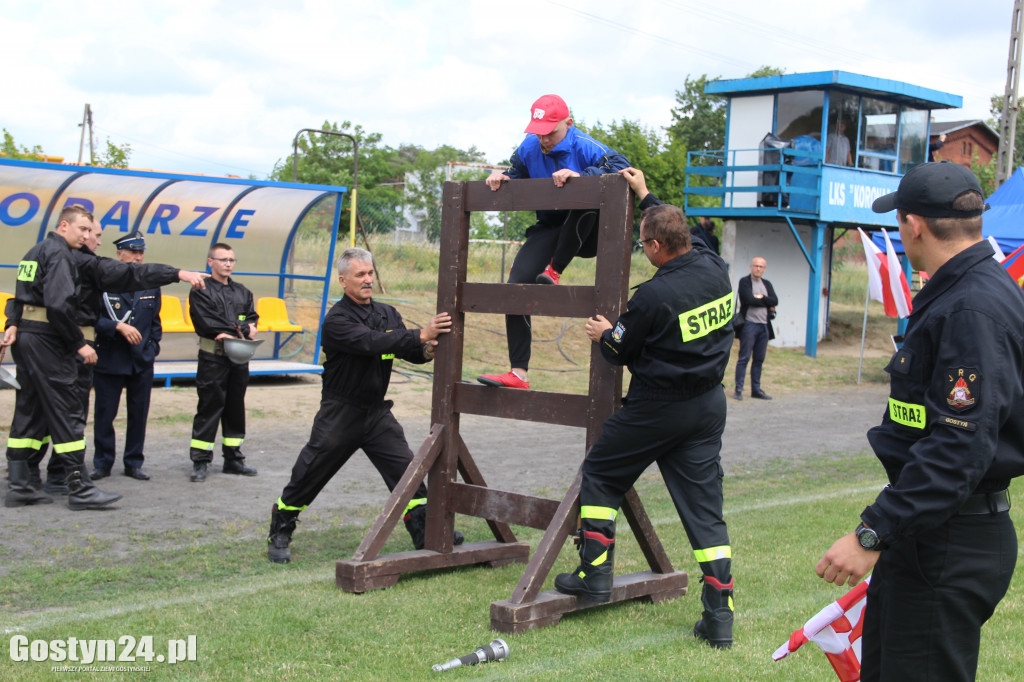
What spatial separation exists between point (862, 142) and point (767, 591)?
69.0 ft

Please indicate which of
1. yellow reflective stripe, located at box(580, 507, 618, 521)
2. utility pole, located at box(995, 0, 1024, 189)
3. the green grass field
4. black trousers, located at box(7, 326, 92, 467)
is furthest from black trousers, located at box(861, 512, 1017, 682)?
utility pole, located at box(995, 0, 1024, 189)

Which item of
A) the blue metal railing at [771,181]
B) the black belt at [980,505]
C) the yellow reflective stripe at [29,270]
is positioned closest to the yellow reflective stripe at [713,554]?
the black belt at [980,505]

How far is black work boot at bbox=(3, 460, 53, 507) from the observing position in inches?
298

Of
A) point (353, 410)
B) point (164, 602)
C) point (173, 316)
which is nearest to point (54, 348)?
point (353, 410)

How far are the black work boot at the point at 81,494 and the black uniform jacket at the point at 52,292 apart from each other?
98 cm

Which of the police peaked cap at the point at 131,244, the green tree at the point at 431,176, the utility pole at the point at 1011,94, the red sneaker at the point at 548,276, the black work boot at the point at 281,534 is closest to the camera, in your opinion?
the red sneaker at the point at 548,276

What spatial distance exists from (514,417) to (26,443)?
4530 mm

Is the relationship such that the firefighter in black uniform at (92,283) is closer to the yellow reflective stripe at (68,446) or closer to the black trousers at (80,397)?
the black trousers at (80,397)

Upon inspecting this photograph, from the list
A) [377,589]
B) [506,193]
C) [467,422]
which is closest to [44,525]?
[377,589]

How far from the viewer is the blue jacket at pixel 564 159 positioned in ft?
18.2

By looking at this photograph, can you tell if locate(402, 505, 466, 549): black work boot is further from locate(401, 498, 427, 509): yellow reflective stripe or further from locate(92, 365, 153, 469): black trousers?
locate(92, 365, 153, 469): black trousers

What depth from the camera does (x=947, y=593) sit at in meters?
2.71

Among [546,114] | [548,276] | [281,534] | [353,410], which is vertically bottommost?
[281,534]

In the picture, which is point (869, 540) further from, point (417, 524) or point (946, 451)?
point (417, 524)
